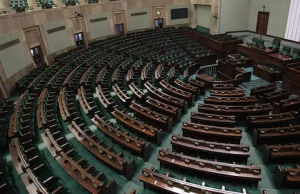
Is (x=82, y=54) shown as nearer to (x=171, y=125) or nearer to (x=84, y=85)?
(x=84, y=85)

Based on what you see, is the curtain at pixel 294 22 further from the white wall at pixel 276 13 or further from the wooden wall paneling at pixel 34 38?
the wooden wall paneling at pixel 34 38

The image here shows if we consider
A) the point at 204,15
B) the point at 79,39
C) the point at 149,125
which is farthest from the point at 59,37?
the point at 204,15

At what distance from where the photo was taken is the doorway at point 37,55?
31.7 ft

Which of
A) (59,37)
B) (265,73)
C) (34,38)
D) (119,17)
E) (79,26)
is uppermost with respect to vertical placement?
(119,17)

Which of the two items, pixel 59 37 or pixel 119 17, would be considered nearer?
pixel 59 37

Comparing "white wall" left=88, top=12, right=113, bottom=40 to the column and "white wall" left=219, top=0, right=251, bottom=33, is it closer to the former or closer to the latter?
the column

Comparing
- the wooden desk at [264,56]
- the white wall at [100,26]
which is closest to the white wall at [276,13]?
the wooden desk at [264,56]

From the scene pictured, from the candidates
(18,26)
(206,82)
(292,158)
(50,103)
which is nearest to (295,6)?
(206,82)

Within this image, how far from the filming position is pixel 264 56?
8594 mm

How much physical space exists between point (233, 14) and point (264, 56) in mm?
5277

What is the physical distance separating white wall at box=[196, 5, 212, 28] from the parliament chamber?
4.45m

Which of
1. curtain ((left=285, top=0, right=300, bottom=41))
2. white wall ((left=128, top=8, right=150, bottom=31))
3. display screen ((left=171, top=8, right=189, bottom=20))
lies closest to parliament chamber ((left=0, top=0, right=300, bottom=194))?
curtain ((left=285, top=0, right=300, bottom=41))

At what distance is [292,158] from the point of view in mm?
3764

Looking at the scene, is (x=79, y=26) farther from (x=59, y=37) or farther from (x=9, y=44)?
(x=9, y=44)
